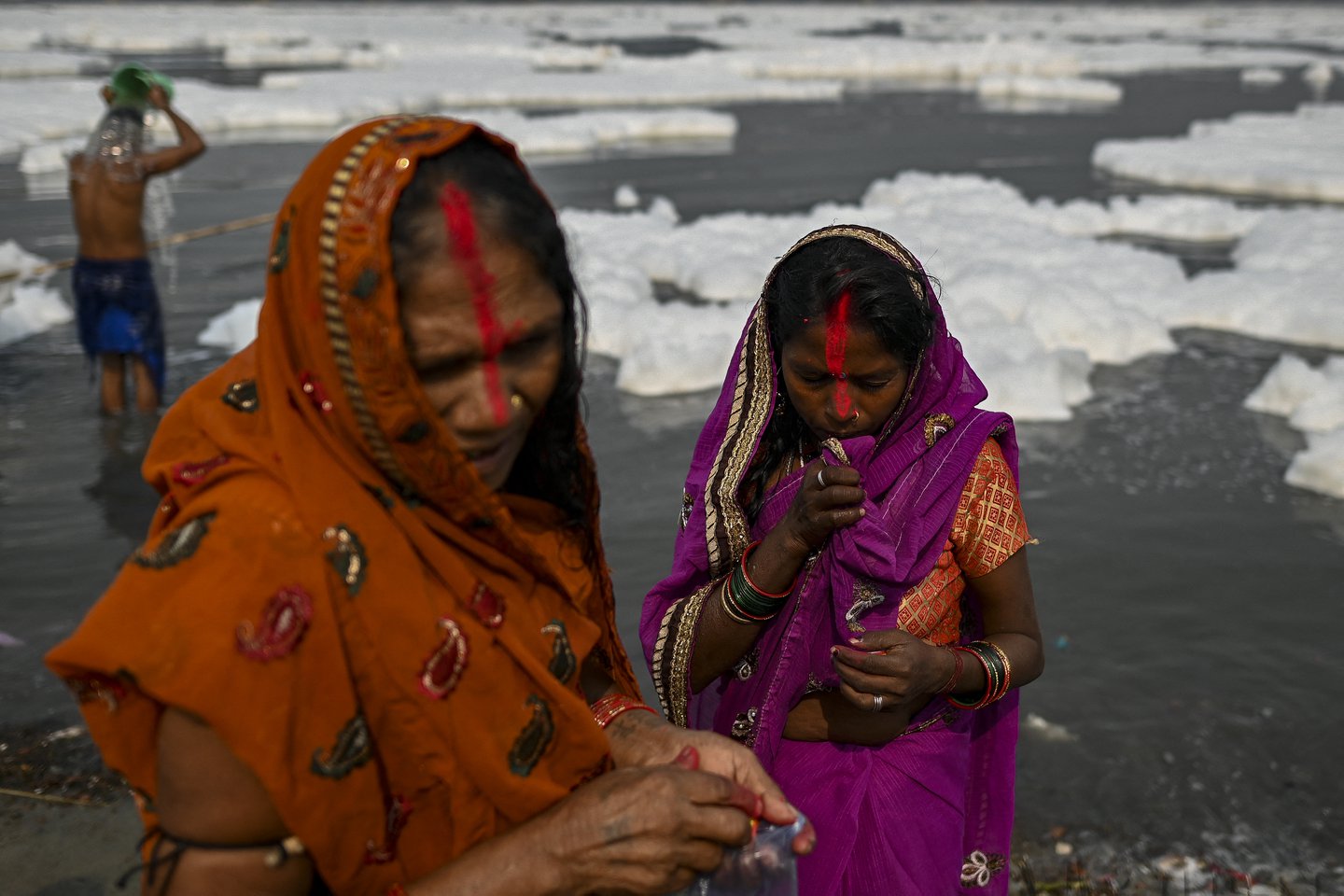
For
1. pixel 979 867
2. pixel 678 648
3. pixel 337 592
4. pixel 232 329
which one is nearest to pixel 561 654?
pixel 337 592

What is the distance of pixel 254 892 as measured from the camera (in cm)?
120

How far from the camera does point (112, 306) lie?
6500 millimetres

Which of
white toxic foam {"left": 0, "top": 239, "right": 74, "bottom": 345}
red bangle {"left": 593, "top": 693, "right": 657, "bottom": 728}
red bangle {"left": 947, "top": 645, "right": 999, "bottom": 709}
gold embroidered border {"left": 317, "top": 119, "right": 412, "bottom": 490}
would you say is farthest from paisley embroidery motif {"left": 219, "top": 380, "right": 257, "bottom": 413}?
white toxic foam {"left": 0, "top": 239, "right": 74, "bottom": 345}

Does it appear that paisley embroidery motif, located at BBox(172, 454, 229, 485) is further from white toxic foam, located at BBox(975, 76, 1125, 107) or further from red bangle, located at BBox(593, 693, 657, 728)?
white toxic foam, located at BBox(975, 76, 1125, 107)

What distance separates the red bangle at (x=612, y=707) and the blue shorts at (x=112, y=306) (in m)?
5.72

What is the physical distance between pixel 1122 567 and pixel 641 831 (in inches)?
159

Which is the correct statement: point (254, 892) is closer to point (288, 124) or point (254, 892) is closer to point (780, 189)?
point (780, 189)

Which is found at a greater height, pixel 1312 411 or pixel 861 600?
pixel 861 600

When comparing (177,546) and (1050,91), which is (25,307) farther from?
(1050,91)

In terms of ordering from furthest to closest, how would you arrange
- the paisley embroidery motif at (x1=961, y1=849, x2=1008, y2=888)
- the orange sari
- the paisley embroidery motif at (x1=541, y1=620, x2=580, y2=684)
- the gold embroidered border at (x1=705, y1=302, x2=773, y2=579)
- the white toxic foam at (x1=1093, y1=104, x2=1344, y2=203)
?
the white toxic foam at (x1=1093, y1=104, x2=1344, y2=203) → the paisley embroidery motif at (x1=961, y1=849, x2=1008, y2=888) → the gold embroidered border at (x1=705, y1=302, x2=773, y2=579) → the paisley embroidery motif at (x1=541, y1=620, x2=580, y2=684) → the orange sari

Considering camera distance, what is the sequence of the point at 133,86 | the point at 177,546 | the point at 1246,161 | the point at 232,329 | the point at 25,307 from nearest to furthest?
the point at 177,546, the point at 133,86, the point at 232,329, the point at 25,307, the point at 1246,161

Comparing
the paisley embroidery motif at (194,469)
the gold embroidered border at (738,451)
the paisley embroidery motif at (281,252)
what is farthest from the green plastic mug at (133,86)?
the paisley embroidery motif at (194,469)

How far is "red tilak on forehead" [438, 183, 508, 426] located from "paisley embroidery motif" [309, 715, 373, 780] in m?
0.39

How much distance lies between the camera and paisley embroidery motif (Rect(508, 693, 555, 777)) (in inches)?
53.2
